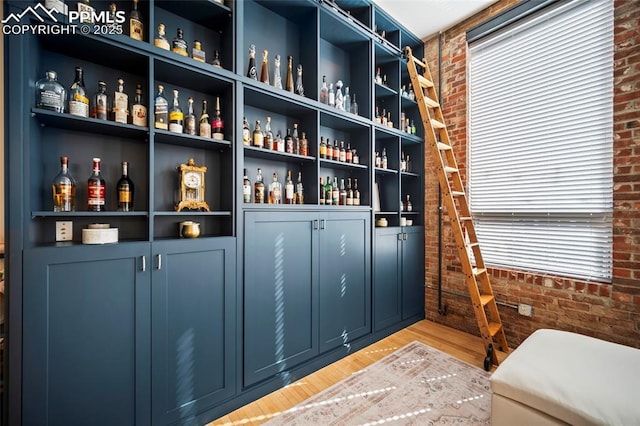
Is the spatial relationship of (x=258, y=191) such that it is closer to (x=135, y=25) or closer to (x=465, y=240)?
(x=135, y=25)

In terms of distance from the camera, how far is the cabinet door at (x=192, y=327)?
1582 millimetres

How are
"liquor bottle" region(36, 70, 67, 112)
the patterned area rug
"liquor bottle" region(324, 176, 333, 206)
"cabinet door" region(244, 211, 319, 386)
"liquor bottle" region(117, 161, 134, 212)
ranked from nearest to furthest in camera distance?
"liquor bottle" region(36, 70, 67, 112) → "liquor bottle" region(117, 161, 134, 212) → the patterned area rug → "cabinet door" region(244, 211, 319, 386) → "liquor bottle" region(324, 176, 333, 206)

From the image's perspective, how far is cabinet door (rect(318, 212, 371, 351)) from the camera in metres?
2.35

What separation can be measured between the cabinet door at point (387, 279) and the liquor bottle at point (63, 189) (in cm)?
232

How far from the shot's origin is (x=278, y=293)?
6.75 ft

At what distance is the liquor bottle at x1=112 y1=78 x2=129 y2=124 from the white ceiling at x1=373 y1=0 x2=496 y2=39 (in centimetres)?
242

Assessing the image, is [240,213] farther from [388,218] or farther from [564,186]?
[564,186]

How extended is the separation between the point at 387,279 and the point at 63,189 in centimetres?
265

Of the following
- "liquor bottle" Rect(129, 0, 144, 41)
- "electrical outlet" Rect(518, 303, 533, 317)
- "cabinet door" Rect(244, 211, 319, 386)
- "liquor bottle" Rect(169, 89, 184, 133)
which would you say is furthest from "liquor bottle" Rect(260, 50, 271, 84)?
"electrical outlet" Rect(518, 303, 533, 317)

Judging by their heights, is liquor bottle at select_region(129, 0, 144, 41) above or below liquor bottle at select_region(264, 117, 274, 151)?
above

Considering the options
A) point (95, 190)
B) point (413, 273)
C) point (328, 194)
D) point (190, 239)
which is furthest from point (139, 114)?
point (413, 273)

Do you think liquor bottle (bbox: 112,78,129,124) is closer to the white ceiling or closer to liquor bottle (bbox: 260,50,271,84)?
liquor bottle (bbox: 260,50,271,84)

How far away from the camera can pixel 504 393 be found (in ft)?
4.50

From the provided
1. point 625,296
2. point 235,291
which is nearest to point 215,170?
point 235,291
